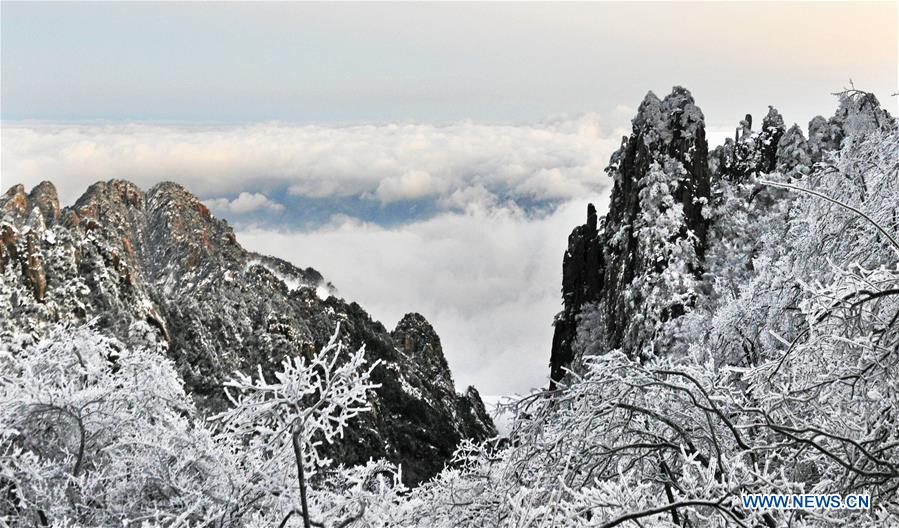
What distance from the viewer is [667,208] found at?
28453 millimetres

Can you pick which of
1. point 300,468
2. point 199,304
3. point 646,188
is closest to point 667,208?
point 646,188

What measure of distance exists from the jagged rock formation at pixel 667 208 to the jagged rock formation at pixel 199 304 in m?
8.08

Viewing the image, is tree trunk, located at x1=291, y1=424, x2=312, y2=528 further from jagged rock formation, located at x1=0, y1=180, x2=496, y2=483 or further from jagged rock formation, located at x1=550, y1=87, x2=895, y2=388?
jagged rock formation, located at x1=550, y1=87, x2=895, y2=388

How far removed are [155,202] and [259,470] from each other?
5867cm

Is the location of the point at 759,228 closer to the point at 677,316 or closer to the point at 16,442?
the point at 677,316

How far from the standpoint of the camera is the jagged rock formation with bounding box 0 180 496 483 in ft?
91.9

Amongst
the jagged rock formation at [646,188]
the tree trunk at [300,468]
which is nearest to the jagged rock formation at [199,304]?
the jagged rock formation at [646,188]

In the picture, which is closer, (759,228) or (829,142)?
(759,228)

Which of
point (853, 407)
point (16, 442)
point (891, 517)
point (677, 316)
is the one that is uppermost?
point (853, 407)

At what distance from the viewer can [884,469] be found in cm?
366

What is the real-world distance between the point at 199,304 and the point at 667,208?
3172cm

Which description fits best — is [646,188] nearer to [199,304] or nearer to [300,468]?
[300,468]

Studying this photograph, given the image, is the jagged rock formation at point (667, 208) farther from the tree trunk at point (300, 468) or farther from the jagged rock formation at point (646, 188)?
the tree trunk at point (300, 468)

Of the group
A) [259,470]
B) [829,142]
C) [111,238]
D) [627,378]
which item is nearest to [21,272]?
[111,238]
